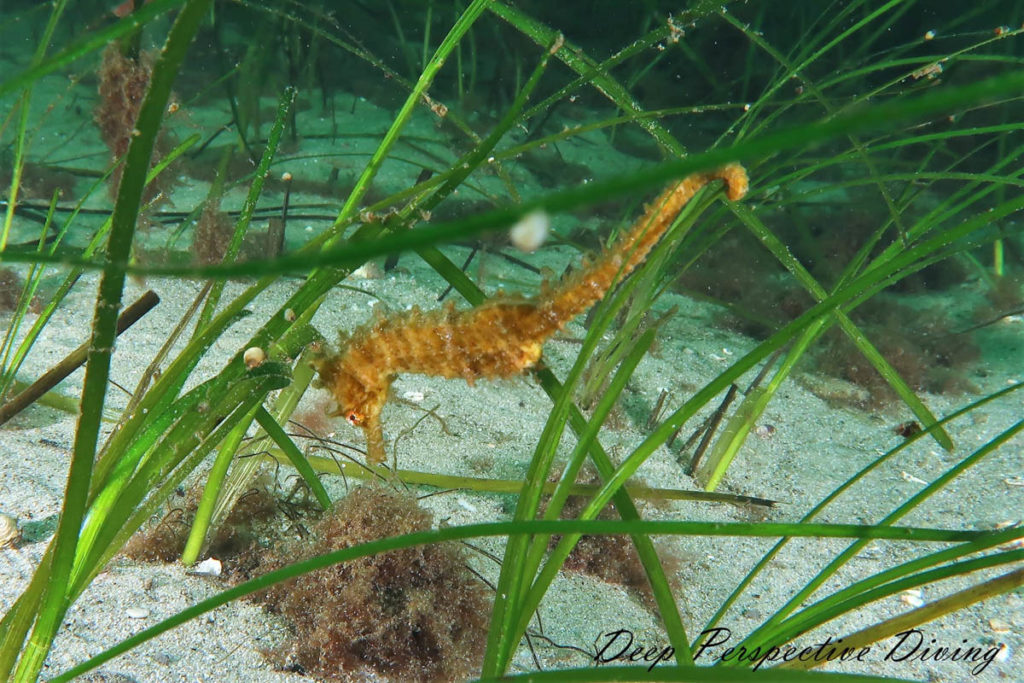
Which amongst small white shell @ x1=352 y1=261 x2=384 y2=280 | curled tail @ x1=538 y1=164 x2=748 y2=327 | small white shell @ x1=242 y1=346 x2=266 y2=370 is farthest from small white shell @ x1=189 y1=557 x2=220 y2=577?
small white shell @ x1=352 y1=261 x2=384 y2=280

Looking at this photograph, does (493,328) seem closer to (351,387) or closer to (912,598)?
(351,387)

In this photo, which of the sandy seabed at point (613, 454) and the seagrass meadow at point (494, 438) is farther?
the sandy seabed at point (613, 454)

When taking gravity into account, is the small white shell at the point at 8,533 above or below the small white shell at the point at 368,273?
below

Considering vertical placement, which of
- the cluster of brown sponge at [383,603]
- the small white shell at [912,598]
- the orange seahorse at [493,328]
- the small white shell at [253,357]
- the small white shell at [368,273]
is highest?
the small white shell at [368,273]

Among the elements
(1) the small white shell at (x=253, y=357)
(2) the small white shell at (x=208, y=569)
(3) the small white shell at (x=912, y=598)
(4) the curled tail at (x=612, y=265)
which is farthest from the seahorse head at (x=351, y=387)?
(3) the small white shell at (x=912, y=598)

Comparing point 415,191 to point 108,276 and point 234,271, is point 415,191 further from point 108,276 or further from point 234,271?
point 234,271

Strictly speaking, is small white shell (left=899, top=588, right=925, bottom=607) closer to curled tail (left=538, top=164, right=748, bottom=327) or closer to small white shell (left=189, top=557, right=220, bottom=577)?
curled tail (left=538, top=164, right=748, bottom=327)

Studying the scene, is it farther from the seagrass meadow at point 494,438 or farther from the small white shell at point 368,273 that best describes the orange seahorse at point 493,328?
the small white shell at point 368,273

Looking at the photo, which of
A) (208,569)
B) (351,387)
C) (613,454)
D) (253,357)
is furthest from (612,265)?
(613,454)
